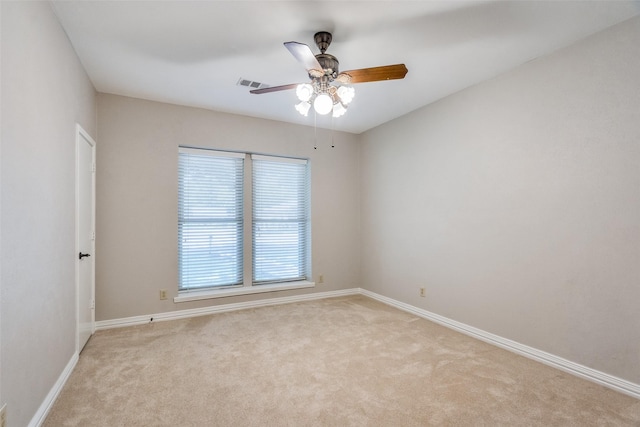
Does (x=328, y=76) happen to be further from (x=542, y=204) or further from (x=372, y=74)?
(x=542, y=204)

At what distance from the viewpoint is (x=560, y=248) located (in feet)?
8.34

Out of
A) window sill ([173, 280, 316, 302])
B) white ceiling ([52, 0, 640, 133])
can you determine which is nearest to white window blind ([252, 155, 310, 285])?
window sill ([173, 280, 316, 302])

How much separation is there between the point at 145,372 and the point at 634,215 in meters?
3.82

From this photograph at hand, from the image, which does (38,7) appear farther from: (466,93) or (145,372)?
(466,93)

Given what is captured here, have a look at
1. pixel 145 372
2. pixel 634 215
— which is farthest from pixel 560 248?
pixel 145 372

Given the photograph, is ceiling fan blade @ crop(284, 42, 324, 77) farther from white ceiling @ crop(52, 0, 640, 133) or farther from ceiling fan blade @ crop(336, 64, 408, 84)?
white ceiling @ crop(52, 0, 640, 133)

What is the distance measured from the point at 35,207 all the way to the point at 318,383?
2.16m

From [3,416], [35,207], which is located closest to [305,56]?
[35,207]

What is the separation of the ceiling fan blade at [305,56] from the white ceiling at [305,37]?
0.35 m

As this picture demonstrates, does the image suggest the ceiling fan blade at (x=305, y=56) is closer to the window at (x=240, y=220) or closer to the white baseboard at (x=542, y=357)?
the window at (x=240, y=220)

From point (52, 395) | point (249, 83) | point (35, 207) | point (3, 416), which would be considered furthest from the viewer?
point (249, 83)

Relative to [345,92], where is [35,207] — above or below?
below

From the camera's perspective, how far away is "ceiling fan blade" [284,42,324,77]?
1.88 meters

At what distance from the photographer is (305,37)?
2.40 meters
